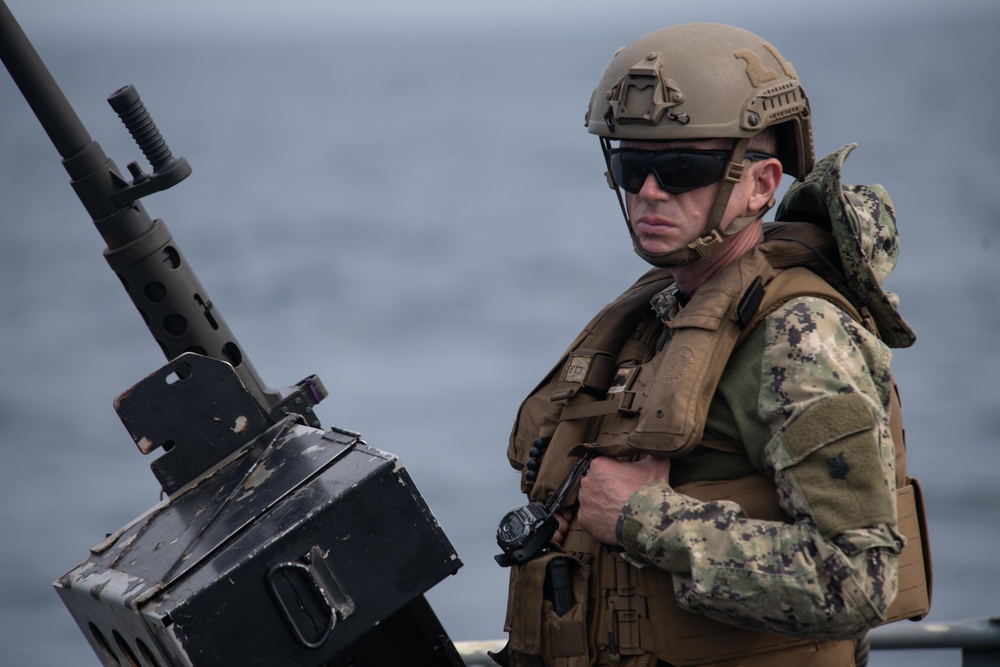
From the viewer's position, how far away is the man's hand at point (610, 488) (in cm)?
279

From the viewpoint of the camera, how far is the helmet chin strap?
2.80 metres

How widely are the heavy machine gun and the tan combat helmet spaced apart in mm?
837

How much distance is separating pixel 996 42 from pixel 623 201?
50.4 ft

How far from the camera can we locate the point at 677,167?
2807 mm

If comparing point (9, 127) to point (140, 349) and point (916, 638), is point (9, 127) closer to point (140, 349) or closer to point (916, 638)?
point (140, 349)

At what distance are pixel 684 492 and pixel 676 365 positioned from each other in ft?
0.91

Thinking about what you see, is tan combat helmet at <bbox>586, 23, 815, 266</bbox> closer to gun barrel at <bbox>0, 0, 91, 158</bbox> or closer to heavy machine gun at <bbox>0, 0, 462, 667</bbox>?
heavy machine gun at <bbox>0, 0, 462, 667</bbox>

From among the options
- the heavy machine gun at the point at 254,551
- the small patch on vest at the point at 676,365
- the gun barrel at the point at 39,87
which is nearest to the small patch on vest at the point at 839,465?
the small patch on vest at the point at 676,365

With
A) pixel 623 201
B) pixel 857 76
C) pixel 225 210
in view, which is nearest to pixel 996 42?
pixel 857 76

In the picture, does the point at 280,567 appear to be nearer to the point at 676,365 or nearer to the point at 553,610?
the point at 553,610

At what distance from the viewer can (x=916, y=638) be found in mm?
4434

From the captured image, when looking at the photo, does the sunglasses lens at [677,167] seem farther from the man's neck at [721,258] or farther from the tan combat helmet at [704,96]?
the man's neck at [721,258]

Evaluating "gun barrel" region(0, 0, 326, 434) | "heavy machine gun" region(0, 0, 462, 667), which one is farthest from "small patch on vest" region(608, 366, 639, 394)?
"gun barrel" region(0, 0, 326, 434)

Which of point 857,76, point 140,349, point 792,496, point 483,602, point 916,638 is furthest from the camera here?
point 857,76
